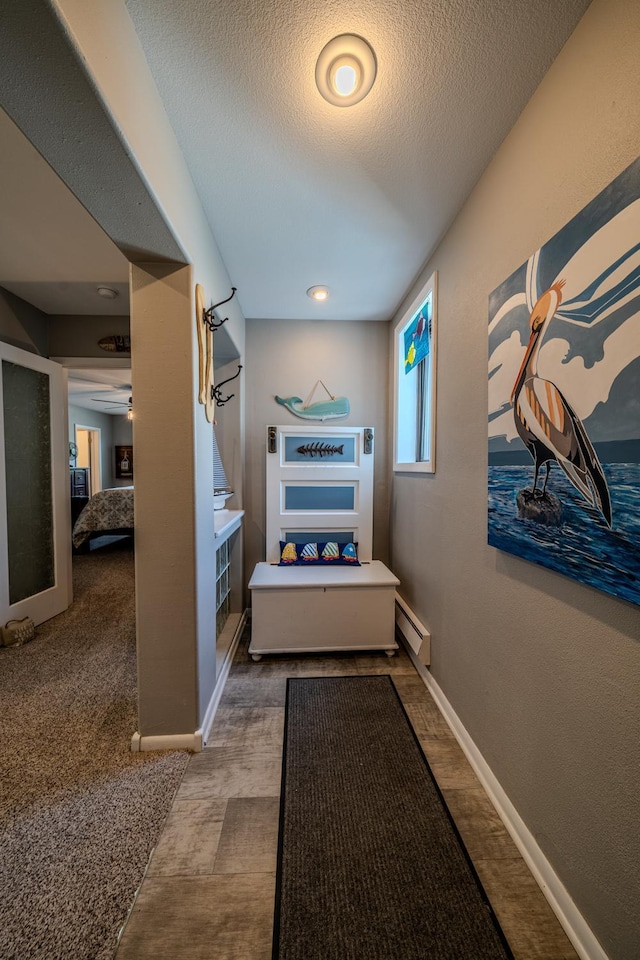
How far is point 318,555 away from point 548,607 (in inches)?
67.6

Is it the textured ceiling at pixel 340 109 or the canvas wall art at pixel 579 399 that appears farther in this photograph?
the textured ceiling at pixel 340 109

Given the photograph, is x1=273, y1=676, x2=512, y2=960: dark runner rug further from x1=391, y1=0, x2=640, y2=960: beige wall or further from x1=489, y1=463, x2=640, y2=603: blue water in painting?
x1=489, y1=463, x2=640, y2=603: blue water in painting

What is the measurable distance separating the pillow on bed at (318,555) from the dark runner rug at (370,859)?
3.53ft

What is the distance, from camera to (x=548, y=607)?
3.29 feet

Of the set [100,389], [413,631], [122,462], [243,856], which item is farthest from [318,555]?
[122,462]

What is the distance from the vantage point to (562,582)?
95 cm

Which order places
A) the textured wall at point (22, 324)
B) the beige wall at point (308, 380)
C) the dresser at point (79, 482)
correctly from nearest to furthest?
the textured wall at point (22, 324), the beige wall at point (308, 380), the dresser at point (79, 482)

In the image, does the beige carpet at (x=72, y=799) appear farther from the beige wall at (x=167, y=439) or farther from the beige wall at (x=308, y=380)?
the beige wall at (x=308, y=380)

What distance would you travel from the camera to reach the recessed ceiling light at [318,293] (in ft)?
7.36

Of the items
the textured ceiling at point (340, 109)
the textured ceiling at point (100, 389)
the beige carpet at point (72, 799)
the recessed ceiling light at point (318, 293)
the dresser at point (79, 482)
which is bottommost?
the beige carpet at point (72, 799)

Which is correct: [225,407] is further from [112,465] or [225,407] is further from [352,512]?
[112,465]

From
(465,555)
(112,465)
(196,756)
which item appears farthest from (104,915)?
(112,465)

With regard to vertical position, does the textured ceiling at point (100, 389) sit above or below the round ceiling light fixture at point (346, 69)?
above

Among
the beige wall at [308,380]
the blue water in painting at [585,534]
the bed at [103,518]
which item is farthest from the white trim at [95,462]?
the blue water in painting at [585,534]
